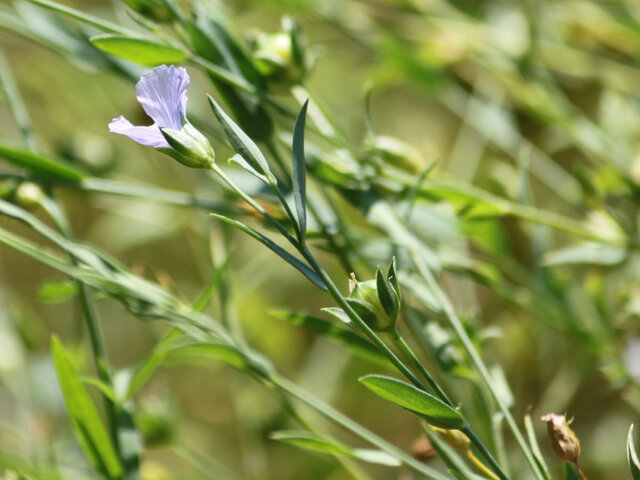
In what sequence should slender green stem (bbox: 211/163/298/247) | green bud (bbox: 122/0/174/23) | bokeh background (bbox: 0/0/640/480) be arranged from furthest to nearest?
1. bokeh background (bbox: 0/0/640/480)
2. green bud (bbox: 122/0/174/23)
3. slender green stem (bbox: 211/163/298/247)

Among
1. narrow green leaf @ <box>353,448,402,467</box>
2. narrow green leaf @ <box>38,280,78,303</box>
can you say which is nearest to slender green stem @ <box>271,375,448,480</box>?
narrow green leaf @ <box>353,448,402,467</box>

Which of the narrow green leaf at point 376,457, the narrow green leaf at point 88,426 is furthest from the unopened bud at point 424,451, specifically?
the narrow green leaf at point 88,426

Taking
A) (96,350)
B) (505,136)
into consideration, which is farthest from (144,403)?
(505,136)

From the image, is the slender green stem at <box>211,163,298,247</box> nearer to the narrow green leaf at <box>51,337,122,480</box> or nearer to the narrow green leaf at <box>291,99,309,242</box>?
the narrow green leaf at <box>291,99,309,242</box>

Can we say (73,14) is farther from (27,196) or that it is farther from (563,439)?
(563,439)

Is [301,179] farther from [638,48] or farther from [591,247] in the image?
[638,48]

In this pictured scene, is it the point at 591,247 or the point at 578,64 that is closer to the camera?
the point at 591,247

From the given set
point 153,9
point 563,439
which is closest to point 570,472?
point 563,439

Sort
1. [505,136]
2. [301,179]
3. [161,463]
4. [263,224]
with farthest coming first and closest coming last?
[161,463]
[505,136]
[263,224]
[301,179]
